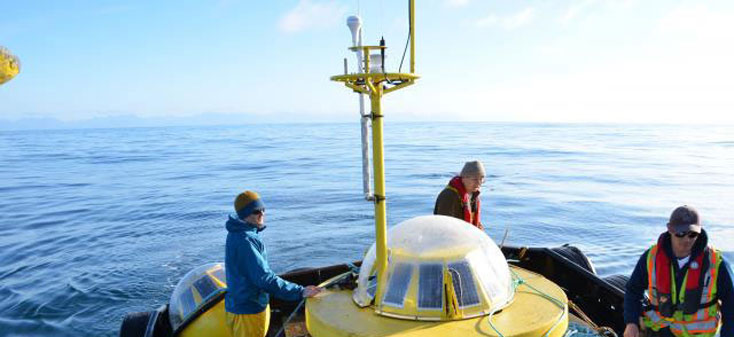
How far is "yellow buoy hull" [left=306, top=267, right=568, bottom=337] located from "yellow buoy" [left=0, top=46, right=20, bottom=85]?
8.28ft

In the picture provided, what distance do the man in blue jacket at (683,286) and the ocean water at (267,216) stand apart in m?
8.28

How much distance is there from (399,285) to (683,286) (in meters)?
1.96

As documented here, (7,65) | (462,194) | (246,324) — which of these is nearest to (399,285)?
(246,324)

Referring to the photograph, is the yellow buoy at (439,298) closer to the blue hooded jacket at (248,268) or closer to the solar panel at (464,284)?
the solar panel at (464,284)

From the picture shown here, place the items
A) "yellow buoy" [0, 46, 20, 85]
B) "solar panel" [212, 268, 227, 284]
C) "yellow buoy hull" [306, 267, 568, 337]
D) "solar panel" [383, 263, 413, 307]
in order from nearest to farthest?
"yellow buoy" [0, 46, 20, 85] → "yellow buoy hull" [306, 267, 568, 337] → "solar panel" [383, 263, 413, 307] → "solar panel" [212, 268, 227, 284]

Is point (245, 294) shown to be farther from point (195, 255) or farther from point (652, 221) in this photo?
point (652, 221)

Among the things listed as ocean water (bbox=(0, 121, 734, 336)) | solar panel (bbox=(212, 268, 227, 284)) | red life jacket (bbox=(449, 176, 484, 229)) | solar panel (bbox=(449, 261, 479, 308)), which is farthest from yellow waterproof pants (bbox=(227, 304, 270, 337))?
ocean water (bbox=(0, 121, 734, 336))

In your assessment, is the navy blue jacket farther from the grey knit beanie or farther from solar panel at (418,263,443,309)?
the grey knit beanie

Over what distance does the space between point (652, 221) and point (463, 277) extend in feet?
48.2

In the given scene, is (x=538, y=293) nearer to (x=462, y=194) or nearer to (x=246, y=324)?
(x=462, y=194)

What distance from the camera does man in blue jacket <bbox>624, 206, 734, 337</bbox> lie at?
10.5 ft

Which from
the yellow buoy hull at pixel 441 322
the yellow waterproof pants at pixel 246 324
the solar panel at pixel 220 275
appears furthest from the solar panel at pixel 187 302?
the yellow buoy hull at pixel 441 322

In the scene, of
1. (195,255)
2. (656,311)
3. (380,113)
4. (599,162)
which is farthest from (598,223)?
(599,162)

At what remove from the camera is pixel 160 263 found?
11.9m
